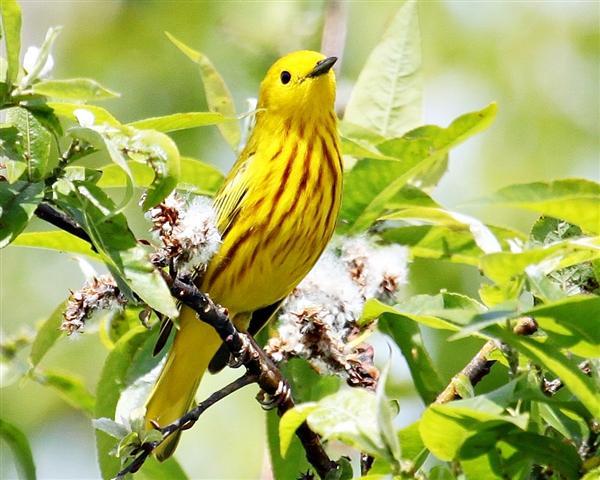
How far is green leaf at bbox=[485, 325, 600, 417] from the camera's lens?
1.90 metres

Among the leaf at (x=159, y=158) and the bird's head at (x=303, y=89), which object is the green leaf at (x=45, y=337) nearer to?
the leaf at (x=159, y=158)

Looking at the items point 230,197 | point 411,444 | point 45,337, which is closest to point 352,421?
Result: point 411,444

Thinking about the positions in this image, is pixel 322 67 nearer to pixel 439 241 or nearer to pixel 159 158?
pixel 439 241

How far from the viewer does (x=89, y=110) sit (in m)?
2.05

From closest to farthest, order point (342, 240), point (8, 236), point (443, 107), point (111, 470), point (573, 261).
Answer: point (8, 236) < point (573, 261) < point (111, 470) < point (342, 240) < point (443, 107)

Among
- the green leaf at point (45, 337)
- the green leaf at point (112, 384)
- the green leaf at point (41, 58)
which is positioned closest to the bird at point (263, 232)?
the green leaf at point (112, 384)

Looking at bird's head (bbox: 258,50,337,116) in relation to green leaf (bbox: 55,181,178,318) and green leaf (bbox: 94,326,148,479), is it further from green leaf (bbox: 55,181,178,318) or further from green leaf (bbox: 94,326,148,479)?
green leaf (bbox: 55,181,178,318)

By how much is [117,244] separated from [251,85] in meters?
3.33

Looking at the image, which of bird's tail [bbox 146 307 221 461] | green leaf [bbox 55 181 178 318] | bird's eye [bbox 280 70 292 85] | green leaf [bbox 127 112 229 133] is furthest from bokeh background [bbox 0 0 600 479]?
green leaf [bbox 55 181 178 318]

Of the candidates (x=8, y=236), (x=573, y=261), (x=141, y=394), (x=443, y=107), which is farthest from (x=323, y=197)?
(x=443, y=107)

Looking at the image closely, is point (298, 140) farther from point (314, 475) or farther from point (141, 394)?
point (314, 475)

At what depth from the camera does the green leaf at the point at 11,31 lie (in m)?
1.94

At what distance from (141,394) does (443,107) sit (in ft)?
8.98

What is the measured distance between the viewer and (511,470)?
1.96 meters
